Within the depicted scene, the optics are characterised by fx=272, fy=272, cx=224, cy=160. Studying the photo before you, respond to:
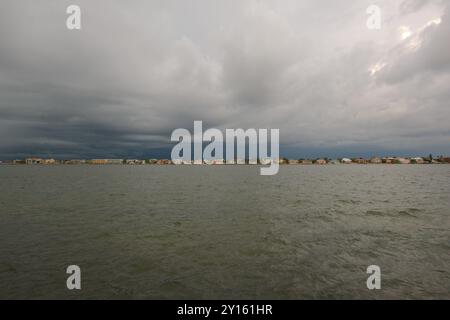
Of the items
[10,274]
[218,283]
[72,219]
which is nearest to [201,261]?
[218,283]

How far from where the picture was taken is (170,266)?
16.5m

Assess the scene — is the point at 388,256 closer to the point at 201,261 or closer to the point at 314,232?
the point at 314,232

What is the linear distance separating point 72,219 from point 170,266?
63.5 feet

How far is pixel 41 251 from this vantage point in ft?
62.5

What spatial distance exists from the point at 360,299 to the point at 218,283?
690 centimetres

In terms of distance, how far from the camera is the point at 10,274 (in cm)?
1505

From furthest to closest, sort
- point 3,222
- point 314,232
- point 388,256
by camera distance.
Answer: point 3,222 < point 314,232 < point 388,256

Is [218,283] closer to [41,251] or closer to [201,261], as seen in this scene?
[201,261]

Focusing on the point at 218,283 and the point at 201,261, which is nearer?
the point at 218,283

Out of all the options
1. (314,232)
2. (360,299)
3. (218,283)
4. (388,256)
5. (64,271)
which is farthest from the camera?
(314,232)
